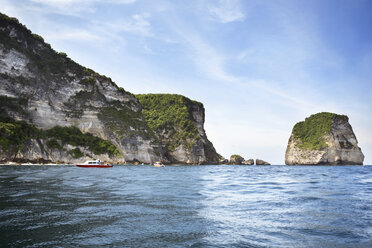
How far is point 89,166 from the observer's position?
69625 mm

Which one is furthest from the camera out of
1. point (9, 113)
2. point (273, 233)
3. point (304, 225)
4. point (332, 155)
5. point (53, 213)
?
point (332, 155)

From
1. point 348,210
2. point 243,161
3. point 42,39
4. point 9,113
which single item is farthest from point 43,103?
point 243,161

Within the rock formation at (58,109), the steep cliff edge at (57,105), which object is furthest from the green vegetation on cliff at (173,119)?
the steep cliff edge at (57,105)

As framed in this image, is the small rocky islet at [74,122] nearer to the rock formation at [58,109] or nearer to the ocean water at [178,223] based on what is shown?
the rock formation at [58,109]

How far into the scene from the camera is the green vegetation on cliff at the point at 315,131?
174 meters

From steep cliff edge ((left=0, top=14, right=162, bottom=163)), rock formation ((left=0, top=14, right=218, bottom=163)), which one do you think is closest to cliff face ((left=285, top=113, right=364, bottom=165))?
rock formation ((left=0, top=14, right=218, bottom=163))

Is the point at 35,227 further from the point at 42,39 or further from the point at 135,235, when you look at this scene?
the point at 42,39

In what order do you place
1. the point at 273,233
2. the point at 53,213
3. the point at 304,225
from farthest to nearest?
the point at 53,213 → the point at 304,225 → the point at 273,233

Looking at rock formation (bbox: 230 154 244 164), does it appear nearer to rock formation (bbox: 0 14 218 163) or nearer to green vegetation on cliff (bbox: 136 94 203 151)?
green vegetation on cliff (bbox: 136 94 203 151)

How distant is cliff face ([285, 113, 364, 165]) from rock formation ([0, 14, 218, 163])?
106 m

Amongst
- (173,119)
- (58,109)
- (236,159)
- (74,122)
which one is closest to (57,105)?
(58,109)

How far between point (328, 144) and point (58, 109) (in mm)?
155749

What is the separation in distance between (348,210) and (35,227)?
14.3 m

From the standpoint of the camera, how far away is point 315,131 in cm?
18438
